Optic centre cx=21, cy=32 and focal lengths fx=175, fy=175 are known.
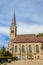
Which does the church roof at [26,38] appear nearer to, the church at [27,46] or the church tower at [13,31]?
the church at [27,46]

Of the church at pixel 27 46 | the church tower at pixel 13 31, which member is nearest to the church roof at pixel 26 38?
the church at pixel 27 46

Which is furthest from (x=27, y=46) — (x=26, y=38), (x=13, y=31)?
(x=13, y=31)

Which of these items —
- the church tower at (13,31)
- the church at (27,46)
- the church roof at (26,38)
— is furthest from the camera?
the church tower at (13,31)

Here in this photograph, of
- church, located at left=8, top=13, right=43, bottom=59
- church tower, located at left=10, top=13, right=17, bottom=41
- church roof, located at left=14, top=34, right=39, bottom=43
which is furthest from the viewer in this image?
church tower, located at left=10, top=13, right=17, bottom=41

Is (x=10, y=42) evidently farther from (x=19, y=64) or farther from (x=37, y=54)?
(x=19, y=64)

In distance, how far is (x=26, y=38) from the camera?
75.6 meters

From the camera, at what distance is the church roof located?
74150mm

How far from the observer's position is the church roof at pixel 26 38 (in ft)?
243

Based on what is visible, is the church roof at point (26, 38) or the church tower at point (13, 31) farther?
the church tower at point (13, 31)

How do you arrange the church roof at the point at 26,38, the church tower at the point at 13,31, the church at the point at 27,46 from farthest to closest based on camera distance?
the church tower at the point at 13,31 < the church roof at the point at 26,38 < the church at the point at 27,46

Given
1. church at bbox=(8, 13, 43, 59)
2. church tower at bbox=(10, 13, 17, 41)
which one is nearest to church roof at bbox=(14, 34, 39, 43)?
church at bbox=(8, 13, 43, 59)

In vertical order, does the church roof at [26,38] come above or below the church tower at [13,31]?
below

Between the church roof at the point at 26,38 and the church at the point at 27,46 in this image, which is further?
the church roof at the point at 26,38

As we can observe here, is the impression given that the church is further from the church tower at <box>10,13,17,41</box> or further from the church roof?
the church tower at <box>10,13,17,41</box>
